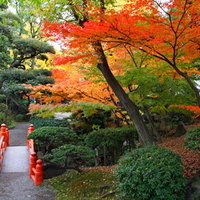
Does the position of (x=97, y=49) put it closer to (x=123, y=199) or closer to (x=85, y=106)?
(x=85, y=106)

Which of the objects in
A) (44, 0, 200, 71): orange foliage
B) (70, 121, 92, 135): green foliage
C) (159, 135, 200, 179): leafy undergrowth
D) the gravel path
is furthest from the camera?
(70, 121, 92, 135): green foliage

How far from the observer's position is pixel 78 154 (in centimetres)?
659

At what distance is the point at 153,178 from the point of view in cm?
386

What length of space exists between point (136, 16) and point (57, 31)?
5.73 ft

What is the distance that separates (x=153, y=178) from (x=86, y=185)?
2966mm

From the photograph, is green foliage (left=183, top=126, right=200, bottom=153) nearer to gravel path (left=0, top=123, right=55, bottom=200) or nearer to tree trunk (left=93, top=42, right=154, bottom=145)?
tree trunk (left=93, top=42, right=154, bottom=145)

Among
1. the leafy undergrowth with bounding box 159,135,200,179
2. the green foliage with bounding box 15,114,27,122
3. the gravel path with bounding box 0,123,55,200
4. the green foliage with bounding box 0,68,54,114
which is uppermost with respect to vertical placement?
the green foliage with bounding box 0,68,54,114

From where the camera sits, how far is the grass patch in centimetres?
556

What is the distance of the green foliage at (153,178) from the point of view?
3.86 meters

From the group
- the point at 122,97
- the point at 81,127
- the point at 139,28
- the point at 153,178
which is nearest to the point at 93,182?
the point at 122,97

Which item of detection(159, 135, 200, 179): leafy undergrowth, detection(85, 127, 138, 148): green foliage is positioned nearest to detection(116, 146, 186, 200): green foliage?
detection(159, 135, 200, 179): leafy undergrowth

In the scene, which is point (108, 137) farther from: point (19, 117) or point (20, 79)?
point (19, 117)

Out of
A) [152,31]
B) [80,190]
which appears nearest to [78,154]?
[80,190]

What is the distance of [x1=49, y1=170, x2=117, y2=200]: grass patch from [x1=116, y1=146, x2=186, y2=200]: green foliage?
1198 millimetres
